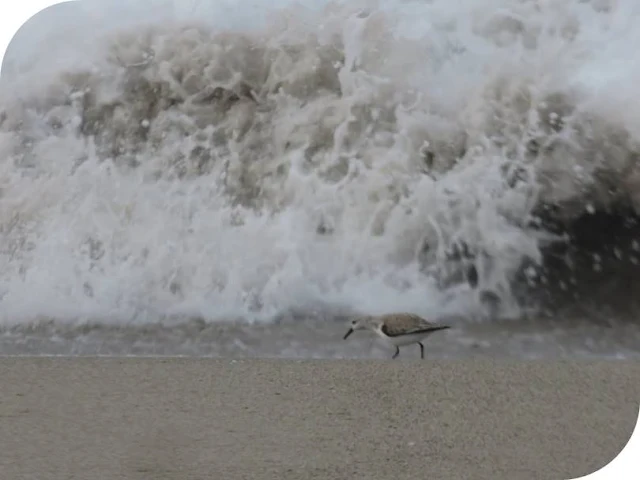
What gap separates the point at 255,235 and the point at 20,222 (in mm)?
448

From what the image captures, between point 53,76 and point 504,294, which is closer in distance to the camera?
point 504,294

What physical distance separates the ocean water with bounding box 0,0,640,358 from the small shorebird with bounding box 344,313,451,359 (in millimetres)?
26

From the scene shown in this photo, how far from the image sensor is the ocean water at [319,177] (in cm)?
146

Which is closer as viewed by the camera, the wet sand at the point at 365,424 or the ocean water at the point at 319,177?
the wet sand at the point at 365,424

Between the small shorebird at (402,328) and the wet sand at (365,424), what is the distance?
37 millimetres

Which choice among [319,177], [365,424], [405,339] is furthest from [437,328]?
[319,177]

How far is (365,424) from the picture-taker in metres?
1.36

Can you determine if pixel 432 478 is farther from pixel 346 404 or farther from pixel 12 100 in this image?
pixel 12 100

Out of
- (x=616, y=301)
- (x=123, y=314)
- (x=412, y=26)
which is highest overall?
(x=412, y=26)

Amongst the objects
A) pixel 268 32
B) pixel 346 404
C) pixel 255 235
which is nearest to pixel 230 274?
pixel 255 235

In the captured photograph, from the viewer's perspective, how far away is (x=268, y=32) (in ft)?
5.26

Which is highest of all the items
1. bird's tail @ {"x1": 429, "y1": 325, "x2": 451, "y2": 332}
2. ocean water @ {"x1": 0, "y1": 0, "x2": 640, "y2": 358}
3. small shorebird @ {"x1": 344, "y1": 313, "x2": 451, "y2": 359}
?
ocean water @ {"x1": 0, "y1": 0, "x2": 640, "y2": 358}

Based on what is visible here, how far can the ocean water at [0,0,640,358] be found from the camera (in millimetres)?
1463

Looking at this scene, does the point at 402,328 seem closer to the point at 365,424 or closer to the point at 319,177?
the point at 365,424
